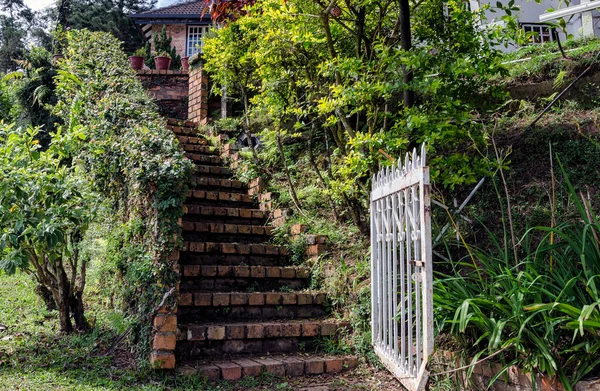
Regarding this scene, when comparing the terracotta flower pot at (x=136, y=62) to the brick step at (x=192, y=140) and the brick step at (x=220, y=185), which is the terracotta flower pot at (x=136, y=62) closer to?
the brick step at (x=192, y=140)

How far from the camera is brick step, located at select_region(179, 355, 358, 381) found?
11.1 feet

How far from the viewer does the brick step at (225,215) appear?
16.9 feet

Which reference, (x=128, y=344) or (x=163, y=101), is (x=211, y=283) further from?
(x=163, y=101)

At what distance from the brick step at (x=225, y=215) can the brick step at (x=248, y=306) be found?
4.07 feet

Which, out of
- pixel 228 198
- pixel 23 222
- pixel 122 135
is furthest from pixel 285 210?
pixel 23 222

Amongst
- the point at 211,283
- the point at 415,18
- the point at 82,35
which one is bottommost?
the point at 211,283

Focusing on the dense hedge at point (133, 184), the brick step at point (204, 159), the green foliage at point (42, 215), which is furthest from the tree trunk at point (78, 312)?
the brick step at point (204, 159)

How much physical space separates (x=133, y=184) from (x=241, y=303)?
124 cm

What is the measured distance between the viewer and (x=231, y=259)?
474cm

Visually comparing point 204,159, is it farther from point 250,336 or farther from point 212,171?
point 250,336

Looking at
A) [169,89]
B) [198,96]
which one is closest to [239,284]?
[198,96]

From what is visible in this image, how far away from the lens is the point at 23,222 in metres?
3.58

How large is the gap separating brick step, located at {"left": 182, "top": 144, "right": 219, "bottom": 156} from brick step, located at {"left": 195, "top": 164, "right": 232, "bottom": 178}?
0.44 metres

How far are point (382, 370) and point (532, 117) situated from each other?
3.27 m
